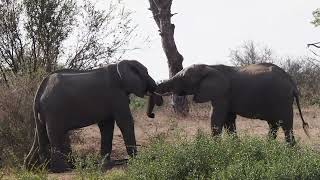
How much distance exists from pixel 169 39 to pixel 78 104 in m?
8.78

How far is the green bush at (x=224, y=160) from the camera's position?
6949 mm

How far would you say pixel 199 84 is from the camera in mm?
11617

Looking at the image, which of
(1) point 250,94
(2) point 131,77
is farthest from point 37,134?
(1) point 250,94

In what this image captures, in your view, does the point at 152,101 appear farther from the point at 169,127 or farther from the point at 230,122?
the point at 230,122

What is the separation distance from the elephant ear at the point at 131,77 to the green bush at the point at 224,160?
109 inches

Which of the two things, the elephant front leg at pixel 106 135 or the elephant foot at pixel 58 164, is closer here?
the elephant foot at pixel 58 164

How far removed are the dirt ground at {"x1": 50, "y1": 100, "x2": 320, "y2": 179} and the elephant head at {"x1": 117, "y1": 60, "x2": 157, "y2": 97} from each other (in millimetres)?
712

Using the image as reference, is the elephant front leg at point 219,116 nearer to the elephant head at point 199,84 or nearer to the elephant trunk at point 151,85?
the elephant head at point 199,84

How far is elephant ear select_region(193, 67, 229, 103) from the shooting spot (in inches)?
447

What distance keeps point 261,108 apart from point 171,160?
13.9ft

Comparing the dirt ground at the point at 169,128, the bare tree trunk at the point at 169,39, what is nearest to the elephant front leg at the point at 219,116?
the dirt ground at the point at 169,128

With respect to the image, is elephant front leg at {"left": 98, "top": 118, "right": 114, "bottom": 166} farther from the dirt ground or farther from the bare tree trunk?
the bare tree trunk

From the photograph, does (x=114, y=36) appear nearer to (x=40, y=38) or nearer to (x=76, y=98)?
(x=40, y=38)

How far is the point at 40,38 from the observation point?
16344 millimetres
